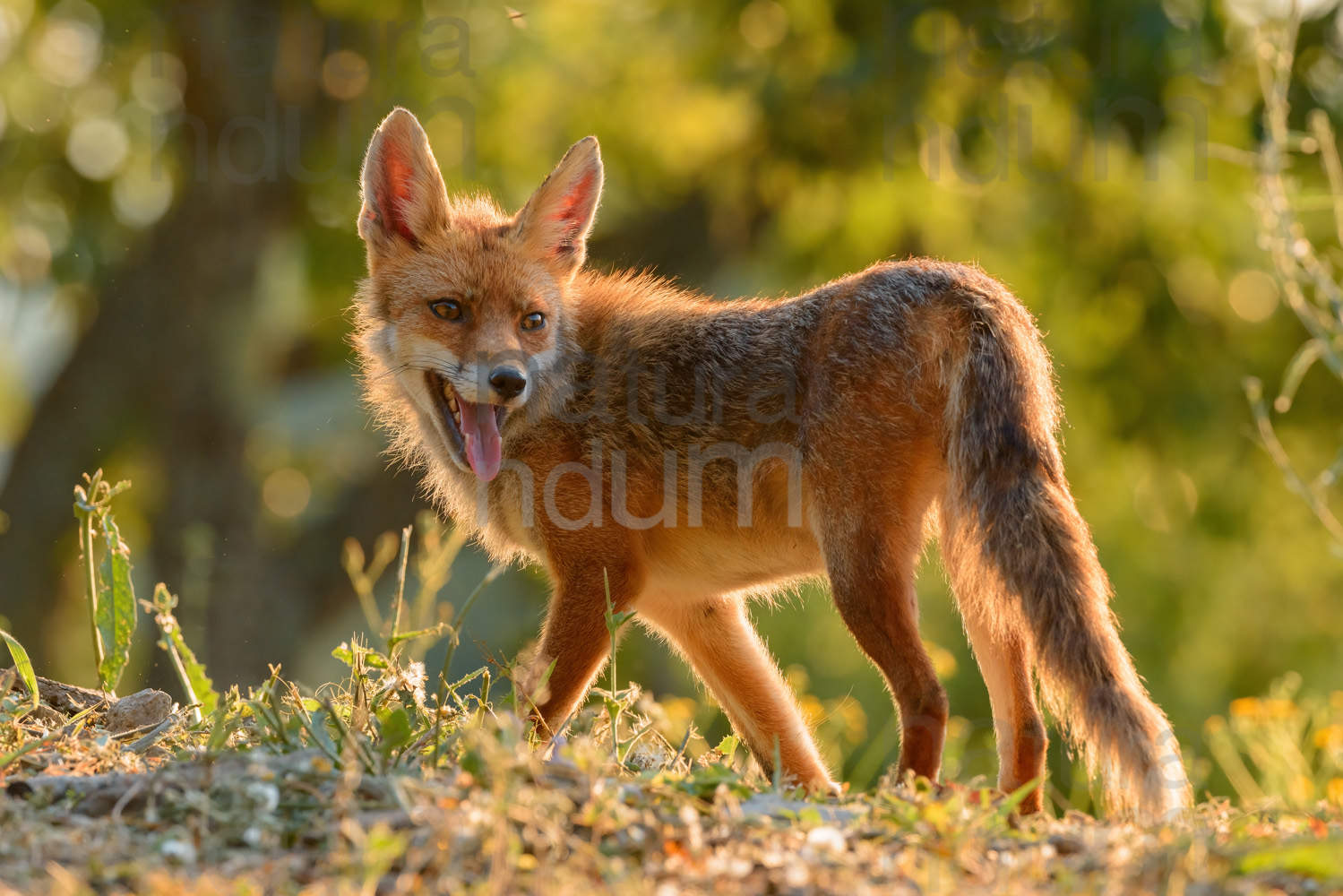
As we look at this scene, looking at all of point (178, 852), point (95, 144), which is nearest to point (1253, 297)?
point (95, 144)

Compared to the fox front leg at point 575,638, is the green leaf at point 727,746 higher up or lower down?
lower down

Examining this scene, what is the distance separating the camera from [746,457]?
492 cm

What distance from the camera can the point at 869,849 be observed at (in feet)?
9.31

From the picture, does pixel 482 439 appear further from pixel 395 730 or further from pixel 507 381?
pixel 395 730

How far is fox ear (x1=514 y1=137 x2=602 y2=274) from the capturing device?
5.77 meters

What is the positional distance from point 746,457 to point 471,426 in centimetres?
125

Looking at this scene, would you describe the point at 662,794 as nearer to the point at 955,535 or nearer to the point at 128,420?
the point at 955,535

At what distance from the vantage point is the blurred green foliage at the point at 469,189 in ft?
40.8

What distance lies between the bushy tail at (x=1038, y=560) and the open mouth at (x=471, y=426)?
1977mm

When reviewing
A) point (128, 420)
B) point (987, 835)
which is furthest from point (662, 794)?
point (128, 420)

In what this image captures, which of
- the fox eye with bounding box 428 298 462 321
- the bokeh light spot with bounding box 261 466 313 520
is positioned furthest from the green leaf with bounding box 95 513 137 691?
the bokeh light spot with bounding box 261 466 313 520

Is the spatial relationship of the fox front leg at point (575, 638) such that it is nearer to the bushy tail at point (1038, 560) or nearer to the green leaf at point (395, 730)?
the green leaf at point (395, 730)

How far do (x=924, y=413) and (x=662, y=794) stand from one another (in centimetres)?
189

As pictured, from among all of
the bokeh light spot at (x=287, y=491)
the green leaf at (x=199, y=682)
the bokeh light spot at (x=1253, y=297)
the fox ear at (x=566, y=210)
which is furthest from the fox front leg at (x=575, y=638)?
the bokeh light spot at (x=287, y=491)
